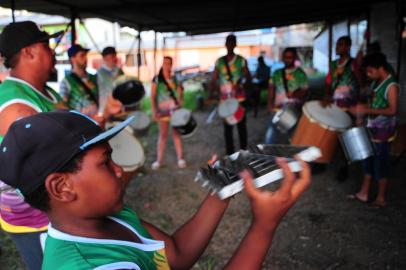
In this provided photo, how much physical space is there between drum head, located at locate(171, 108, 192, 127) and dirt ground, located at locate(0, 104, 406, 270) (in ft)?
2.50

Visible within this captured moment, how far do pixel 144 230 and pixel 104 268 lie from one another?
1.24 feet

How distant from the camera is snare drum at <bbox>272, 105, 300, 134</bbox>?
4.37 m

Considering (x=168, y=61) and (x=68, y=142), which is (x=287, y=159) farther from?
(x=168, y=61)

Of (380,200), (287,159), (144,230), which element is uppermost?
(287,159)

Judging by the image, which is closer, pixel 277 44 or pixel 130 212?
pixel 130 212

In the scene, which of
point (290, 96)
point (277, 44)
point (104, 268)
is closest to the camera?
point (104, 268)

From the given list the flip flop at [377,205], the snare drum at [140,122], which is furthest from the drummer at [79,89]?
the flip flop at [377,205]

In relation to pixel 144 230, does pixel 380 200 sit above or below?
below

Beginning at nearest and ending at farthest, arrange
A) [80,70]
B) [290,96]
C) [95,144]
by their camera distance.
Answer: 1. [95,144]
2. [80,70]
3. [290,96]

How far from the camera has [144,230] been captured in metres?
1.23

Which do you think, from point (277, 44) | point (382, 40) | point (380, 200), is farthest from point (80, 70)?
point (277, 44)

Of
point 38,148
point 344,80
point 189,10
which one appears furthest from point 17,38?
point 189,10

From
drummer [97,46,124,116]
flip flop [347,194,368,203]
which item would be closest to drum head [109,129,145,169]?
drummer [97,46,124,116]

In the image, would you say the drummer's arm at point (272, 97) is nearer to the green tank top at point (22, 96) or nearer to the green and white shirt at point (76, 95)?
the green and white shirt at point (76, 95)
